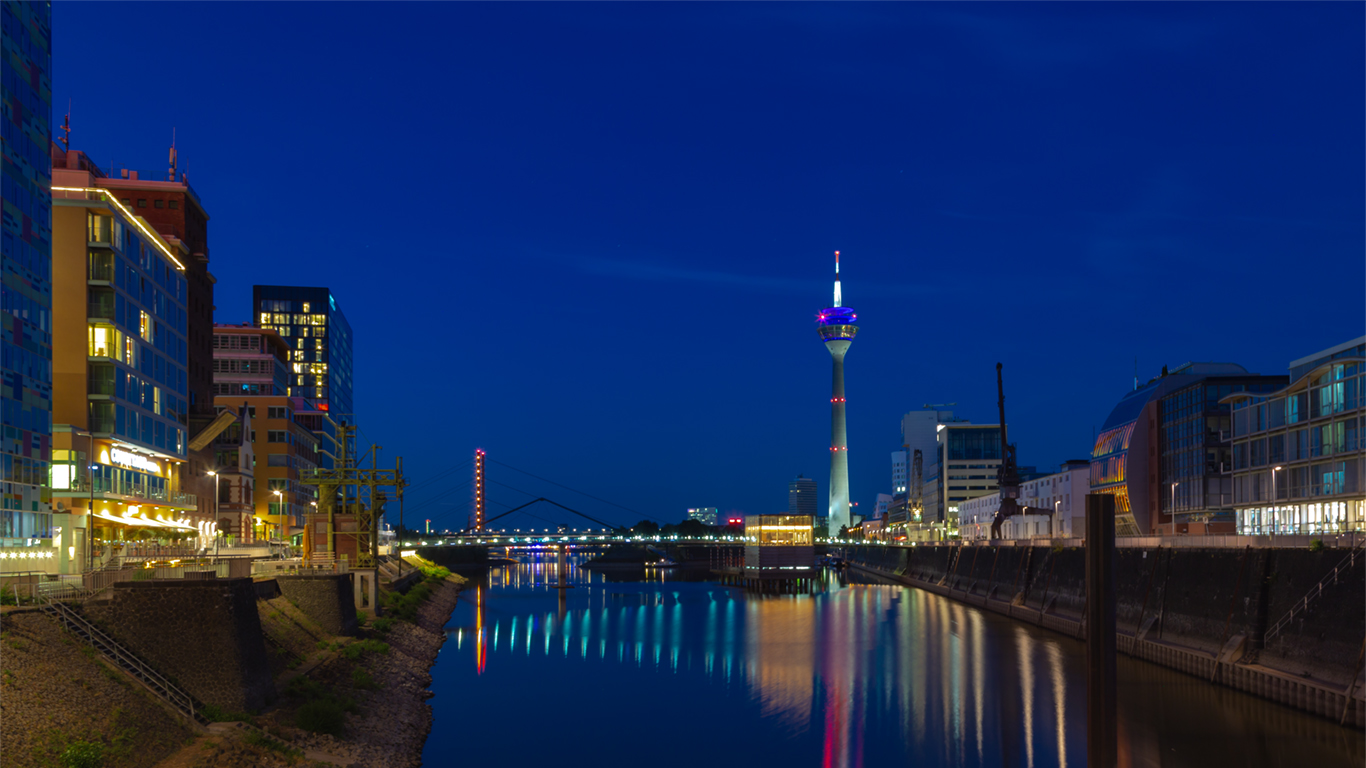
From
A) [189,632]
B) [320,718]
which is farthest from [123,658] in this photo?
[320,718]

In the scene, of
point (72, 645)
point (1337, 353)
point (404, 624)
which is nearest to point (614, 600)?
point (404, 624)

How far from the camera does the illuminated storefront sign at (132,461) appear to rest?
5231 cm

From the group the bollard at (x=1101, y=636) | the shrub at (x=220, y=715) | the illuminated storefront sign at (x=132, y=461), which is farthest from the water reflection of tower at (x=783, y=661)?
the illuminated storefront sign at (x=132, y=461)

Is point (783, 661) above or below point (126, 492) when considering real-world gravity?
below

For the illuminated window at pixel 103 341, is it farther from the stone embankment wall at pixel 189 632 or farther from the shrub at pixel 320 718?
the shrub at pixel 320 718

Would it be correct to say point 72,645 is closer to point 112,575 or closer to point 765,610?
point 112,575

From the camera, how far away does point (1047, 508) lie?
11906 cm

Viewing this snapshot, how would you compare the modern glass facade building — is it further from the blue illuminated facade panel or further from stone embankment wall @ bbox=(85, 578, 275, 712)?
stone embankment wall @ bbox=(85, 578, 275, 712)

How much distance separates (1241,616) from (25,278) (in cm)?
4791

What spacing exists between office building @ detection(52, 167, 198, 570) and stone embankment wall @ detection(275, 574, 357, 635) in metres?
10.8

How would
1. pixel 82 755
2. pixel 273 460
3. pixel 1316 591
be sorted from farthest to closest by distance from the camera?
pixel 273 460 < pixel 1316 591 < pixel 82 755

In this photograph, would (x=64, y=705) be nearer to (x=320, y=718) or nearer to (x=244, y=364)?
(x=320, y=718)

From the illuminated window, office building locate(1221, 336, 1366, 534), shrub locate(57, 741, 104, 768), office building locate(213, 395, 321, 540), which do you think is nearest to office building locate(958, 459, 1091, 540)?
office building locate(1221, 336, 1366, 534)

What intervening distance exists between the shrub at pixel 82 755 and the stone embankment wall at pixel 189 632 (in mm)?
5281
